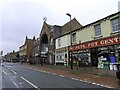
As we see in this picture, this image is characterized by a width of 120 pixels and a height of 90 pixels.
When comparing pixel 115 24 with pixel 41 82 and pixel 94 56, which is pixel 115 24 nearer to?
pixel 94 56

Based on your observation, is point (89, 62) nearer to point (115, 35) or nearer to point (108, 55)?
point (108, 55)

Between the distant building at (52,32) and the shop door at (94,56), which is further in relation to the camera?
the distant building at (52,32)

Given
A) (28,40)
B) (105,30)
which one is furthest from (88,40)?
(28,40)

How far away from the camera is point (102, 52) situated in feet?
83.0

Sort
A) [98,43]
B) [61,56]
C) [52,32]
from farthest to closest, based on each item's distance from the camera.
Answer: [52,32] < [61,56] < [98,43]

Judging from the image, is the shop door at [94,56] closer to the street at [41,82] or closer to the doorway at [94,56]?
the doorway at [94,56]

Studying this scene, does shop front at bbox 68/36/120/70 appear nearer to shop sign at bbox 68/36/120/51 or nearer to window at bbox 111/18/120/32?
shop sign at bbox 68/36/120/51

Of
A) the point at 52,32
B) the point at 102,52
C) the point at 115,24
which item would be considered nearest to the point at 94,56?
the point at 102,52

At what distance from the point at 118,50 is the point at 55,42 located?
71.8 feet

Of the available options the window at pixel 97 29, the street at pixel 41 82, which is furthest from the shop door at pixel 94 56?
the street at pixel 41 82

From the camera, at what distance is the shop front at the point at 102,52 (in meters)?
22.8

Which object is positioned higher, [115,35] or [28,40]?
[28,40]

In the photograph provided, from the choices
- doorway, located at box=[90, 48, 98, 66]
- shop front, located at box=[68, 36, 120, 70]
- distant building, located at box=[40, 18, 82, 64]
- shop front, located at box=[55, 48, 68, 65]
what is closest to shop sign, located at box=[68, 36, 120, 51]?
shop front, located at box=[68, 36, 120, 70]

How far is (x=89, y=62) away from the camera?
28.2m
